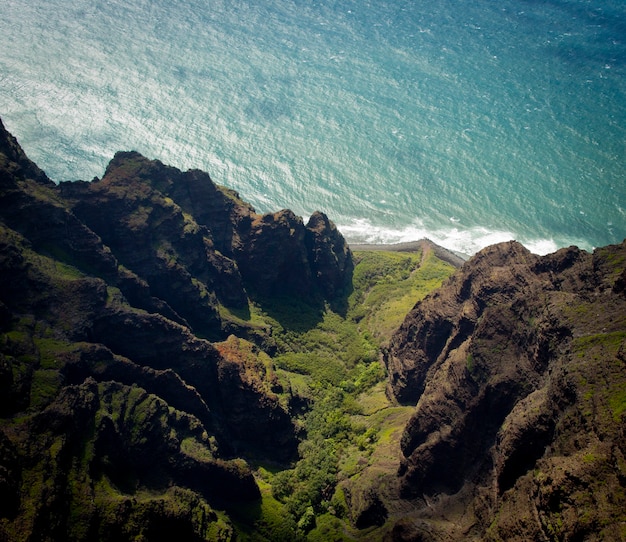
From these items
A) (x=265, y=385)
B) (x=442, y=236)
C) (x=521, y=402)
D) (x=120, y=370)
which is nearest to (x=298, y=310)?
(x=265, y=385)

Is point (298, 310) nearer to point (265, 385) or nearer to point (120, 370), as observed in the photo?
point (265, 385)

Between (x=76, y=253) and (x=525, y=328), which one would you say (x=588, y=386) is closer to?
(x=525, y=328)

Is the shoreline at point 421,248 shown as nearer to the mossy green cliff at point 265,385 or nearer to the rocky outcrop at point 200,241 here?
the rocky outcrop at point 200,241

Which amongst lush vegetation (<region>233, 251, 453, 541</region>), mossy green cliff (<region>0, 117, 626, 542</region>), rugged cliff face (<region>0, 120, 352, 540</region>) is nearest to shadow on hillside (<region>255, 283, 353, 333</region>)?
lush vegetation (<region>233, 251, 453, 541</region>)

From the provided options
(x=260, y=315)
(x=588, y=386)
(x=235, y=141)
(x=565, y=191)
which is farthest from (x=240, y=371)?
(x=565, y=191)

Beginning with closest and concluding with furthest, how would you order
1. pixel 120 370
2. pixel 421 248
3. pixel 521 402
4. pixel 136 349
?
pixel 521 402 < pixel 120 370 < pixel 136 349 < pixel 421 248
